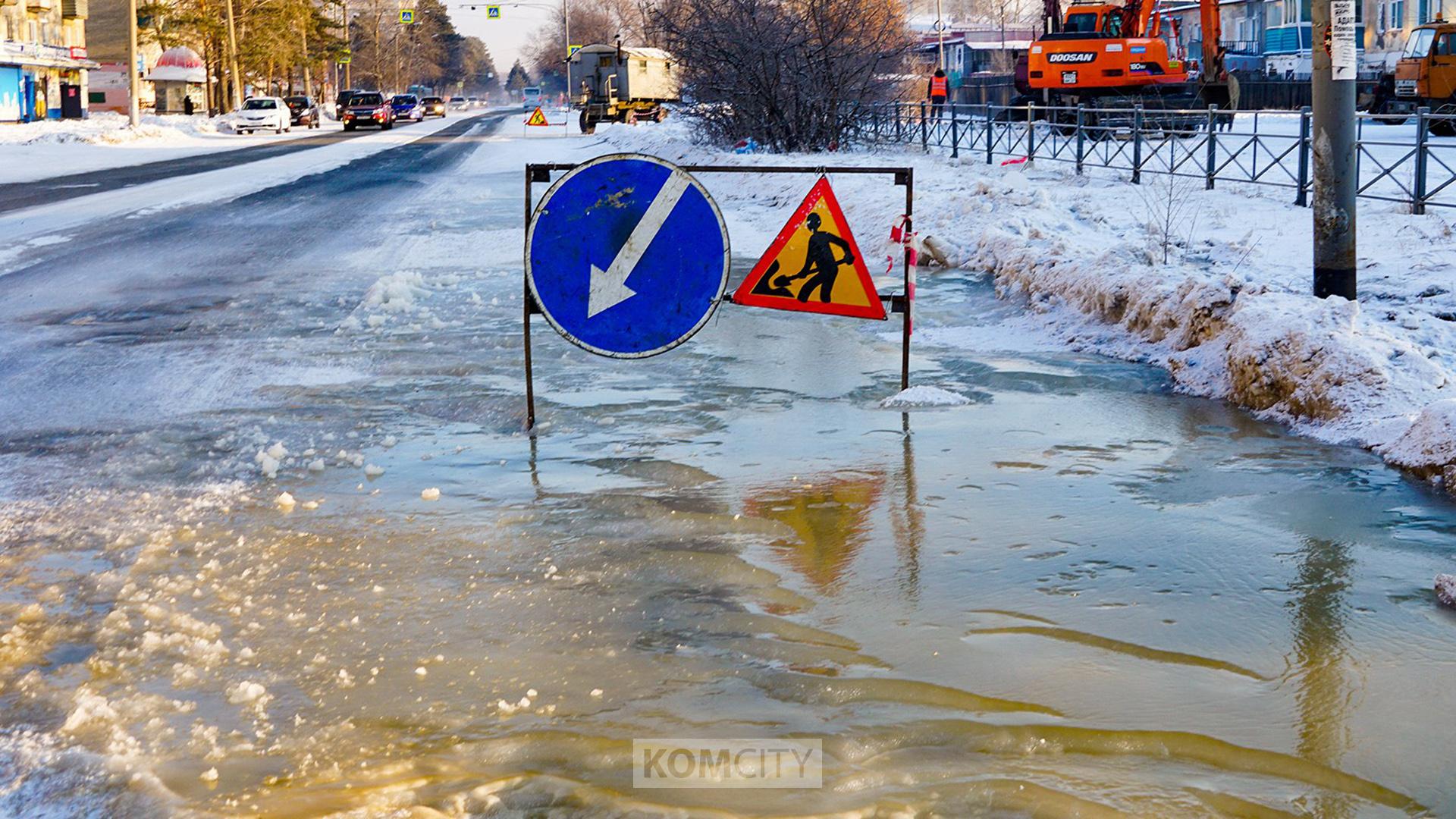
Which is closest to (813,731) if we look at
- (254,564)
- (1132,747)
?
(1132,747)

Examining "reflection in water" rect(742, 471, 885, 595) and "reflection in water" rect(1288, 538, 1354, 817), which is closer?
"reflection in water" rect(1288, 538, 1354, 817)

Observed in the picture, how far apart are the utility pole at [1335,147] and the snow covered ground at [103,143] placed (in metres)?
26.7

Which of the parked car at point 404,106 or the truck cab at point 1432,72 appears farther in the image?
the parked car at point 404,106

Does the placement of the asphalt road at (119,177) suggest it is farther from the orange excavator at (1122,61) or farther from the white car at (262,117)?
the white car at (262,117)

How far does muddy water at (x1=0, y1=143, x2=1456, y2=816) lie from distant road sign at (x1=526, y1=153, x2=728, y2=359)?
58 centimetres

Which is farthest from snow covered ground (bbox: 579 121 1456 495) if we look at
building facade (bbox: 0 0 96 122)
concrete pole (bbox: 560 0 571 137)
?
building facade (bbox: 0 0 96 122)

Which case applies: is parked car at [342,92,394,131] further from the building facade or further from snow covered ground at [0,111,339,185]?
the building facade

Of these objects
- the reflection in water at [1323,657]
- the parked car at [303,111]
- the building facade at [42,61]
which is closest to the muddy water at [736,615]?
the reflection in water at [1323,657]

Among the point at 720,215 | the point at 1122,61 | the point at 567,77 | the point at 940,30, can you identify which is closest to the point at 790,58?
the point at 1122,61

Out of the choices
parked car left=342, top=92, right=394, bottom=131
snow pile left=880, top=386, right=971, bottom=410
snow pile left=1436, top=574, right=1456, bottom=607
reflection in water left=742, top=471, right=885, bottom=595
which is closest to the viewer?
snow pile left=1436, top=574, right=1456, bottom=607

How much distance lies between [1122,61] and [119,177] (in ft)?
75.0

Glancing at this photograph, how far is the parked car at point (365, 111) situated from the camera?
70562 millimetres

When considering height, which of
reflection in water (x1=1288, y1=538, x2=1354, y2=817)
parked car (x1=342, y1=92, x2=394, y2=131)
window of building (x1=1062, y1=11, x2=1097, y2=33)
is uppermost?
parked car (x1=342, y1=92, x2=394, y2=131)

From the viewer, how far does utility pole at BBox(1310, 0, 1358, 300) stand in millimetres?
9109
